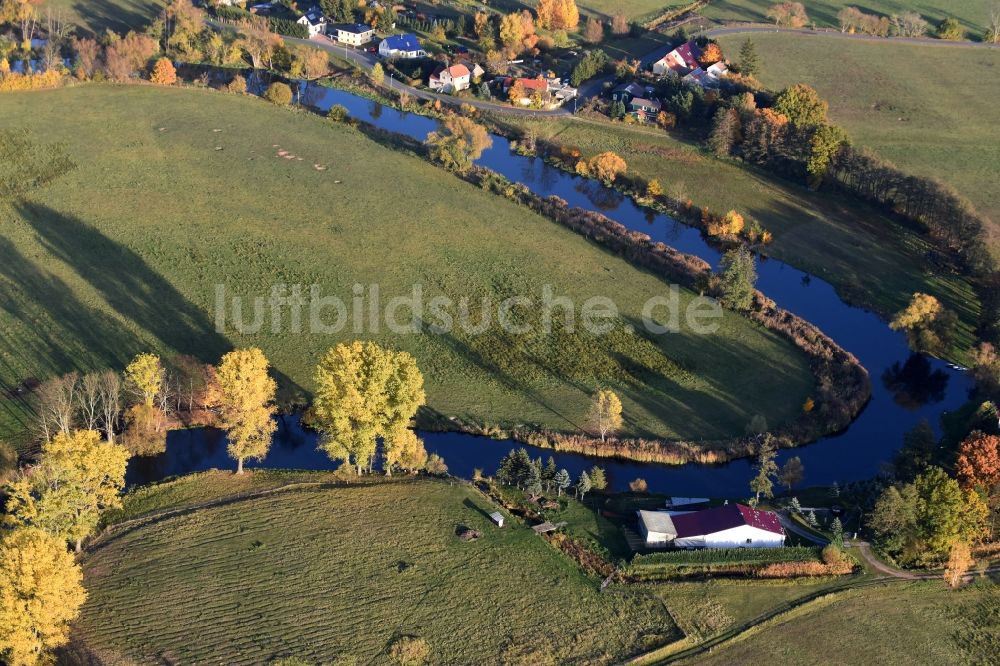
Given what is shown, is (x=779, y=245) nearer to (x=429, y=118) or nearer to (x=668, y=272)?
(x=668, y=272)

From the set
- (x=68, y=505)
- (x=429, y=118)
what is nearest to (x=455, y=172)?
(x=429, y=118)

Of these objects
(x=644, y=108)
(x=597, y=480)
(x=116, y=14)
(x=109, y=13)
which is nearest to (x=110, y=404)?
(x=597, y=480)

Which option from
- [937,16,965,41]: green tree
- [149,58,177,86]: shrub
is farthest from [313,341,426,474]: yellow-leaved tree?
[937,16,965,41]: green tree

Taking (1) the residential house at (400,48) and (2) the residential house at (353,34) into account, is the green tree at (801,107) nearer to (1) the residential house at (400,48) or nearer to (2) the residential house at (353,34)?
(1) the residential house at (400,48)

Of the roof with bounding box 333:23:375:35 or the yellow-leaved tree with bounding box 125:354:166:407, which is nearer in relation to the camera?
the yellow-leaved tree with bounding box 125:354:166:407

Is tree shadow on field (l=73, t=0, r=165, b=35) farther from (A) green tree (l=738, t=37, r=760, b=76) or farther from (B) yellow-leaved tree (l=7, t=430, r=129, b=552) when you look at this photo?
(B) yellow-leaved tree (l=7, t=430, r=129, b=552)

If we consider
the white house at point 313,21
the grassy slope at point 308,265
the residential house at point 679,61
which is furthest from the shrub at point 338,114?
the residential house at point 679,61
